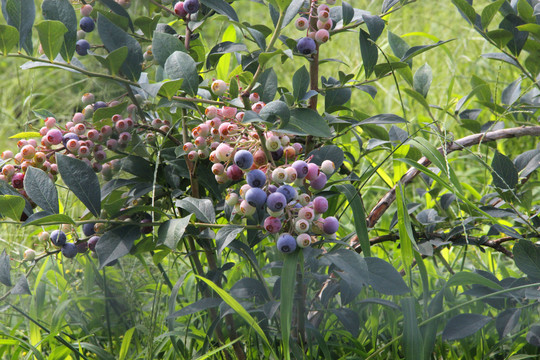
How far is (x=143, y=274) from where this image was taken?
105 centimetres

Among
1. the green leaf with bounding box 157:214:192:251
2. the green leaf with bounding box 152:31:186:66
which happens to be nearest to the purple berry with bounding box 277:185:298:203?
the green leaf with bounding box 157:214:192:251

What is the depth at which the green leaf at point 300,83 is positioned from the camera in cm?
75

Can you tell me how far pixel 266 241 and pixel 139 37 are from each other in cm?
42

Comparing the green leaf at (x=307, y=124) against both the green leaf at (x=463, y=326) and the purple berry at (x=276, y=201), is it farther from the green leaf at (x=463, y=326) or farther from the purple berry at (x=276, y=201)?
the green leaf at (x=463, y=326)

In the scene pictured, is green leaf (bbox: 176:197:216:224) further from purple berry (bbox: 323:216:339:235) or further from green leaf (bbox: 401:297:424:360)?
green leaf (bbox: 401:297:424:360)

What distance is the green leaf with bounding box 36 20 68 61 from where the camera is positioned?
636 millimetres

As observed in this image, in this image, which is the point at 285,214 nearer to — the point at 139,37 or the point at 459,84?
the point at 139,37

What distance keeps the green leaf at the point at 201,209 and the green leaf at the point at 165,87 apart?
0.48 ft

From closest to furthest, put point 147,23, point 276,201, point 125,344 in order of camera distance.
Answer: point 276,201, point 147,23, point 125,344

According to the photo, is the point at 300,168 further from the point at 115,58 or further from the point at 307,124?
the point at 115,58

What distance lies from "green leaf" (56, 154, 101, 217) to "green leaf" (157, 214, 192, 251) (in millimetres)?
93

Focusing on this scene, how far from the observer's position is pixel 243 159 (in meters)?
0.62

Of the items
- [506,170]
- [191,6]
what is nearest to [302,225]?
[191,6]

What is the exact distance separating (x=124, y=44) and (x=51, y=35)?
0.29 feet
